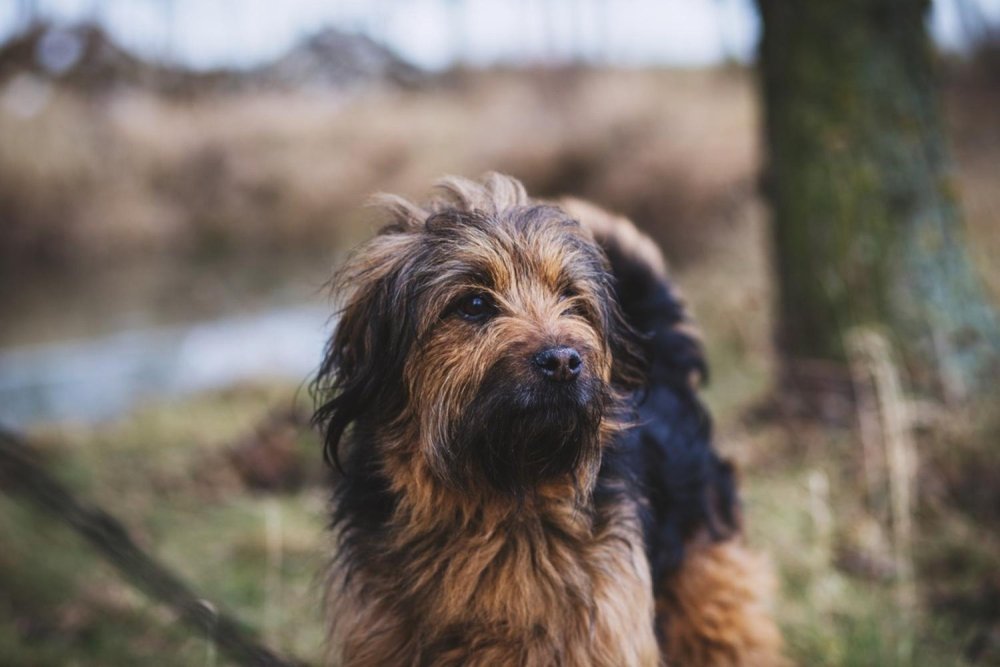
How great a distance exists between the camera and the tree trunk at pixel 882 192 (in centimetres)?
508

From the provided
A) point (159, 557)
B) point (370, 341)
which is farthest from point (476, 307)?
point (159, 557)

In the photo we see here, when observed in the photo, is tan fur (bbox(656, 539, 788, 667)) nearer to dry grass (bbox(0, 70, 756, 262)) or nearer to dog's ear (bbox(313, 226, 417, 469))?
dog's ear (bbox(313, 226, 417, 469))

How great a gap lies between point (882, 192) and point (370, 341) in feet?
12.3

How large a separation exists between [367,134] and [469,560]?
15424mm

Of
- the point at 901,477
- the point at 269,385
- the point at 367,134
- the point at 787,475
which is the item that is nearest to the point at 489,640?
the point at 901,477

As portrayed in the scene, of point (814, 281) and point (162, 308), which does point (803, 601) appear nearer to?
point (814, 281)

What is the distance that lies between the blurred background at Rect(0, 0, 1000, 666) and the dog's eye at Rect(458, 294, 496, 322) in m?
0.64

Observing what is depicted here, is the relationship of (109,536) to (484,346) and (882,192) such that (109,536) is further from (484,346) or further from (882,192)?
(882,192)

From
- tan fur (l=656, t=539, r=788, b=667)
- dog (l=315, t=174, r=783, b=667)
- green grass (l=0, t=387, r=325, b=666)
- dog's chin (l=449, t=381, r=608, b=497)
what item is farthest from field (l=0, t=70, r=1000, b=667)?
dog's chin (l=449, t=381, r=608, b=497)

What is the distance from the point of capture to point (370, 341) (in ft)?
8.75

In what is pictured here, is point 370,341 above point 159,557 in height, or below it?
above

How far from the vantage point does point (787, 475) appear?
17.4ft

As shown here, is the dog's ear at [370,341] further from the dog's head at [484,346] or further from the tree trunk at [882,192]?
the tree trunk at [882,192]

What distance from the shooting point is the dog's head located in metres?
2.39
